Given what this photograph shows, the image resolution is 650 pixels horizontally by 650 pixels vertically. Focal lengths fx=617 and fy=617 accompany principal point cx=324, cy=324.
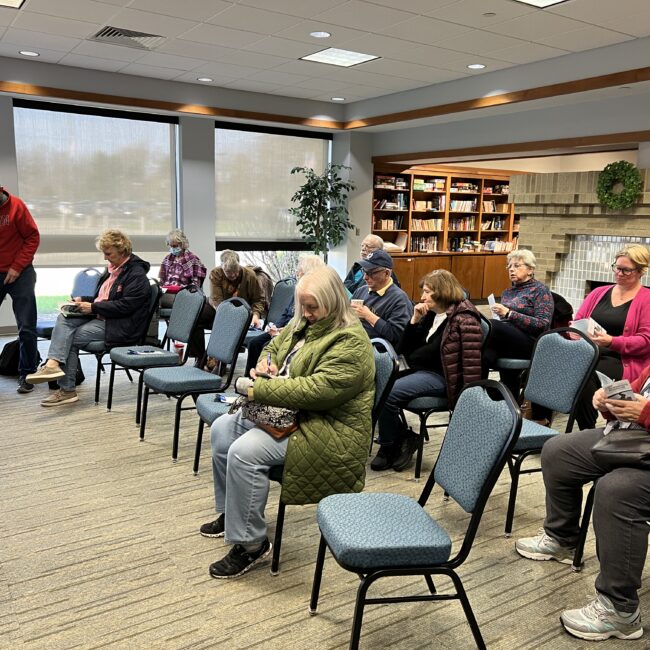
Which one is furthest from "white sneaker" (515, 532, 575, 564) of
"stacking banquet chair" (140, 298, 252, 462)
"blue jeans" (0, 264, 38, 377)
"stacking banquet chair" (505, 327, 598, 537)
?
"blue jeans" (0, 264, 38, 377)

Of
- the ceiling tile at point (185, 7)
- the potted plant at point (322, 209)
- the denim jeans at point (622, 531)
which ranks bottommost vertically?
the denim jeans at point (622, 531)

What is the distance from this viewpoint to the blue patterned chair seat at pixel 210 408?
3.15 meters

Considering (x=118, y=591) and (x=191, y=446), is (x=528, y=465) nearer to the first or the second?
(x=191, y=446)

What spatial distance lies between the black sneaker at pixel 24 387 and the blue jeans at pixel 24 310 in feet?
0.37

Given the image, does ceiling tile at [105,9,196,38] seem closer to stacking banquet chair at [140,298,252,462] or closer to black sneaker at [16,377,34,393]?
stacking banquet chair at [140,298,252,462]

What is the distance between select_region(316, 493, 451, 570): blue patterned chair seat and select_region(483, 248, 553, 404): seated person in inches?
84.2

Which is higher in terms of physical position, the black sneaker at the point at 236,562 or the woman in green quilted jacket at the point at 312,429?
the woman in green quilted jacket at the point at 312,429

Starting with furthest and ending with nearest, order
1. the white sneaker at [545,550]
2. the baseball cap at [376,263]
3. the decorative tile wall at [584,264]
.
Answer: the decorative tile wall at [584,264], the baseball cap at [376,263], the white sneaker at [545,550]

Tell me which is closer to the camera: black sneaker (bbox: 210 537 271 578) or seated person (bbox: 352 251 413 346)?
black sneaker (bbox: 210 537 271 578)

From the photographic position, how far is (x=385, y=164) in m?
9.86

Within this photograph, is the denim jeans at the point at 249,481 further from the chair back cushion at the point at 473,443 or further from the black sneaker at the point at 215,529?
the chair back cushion at the point at 473,443

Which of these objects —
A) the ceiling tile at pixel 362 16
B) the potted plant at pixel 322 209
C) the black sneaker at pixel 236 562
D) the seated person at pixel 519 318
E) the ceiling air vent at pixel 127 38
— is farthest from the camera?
the potted plant at pixel 322 209

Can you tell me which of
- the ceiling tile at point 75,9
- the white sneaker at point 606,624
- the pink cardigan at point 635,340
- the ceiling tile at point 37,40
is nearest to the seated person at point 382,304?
the pink cardigan at point 635,340

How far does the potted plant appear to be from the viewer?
9.26 meters
